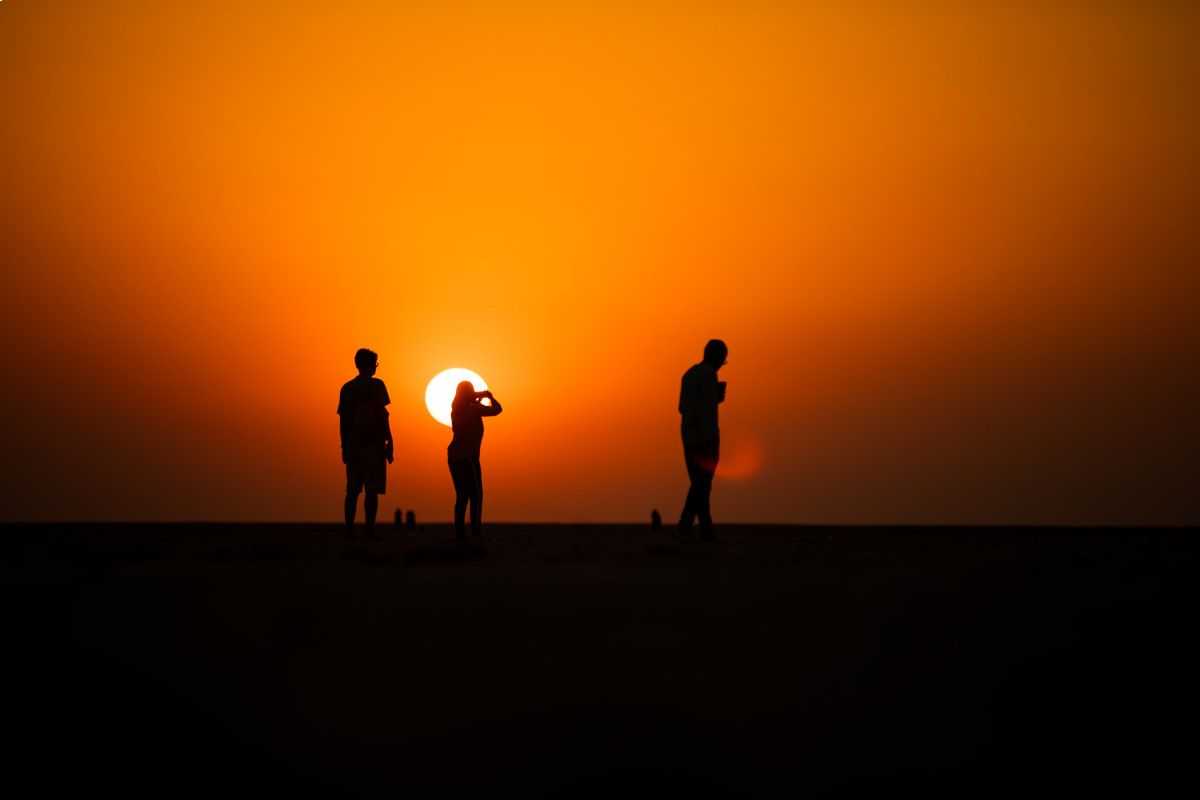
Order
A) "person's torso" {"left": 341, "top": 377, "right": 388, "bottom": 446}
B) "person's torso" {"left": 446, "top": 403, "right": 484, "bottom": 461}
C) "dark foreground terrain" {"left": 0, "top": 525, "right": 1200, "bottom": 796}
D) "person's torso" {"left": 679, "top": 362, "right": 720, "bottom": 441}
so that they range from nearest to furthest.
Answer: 1. "dark foreground terrain" {"left": 0, "top": 525, "right": 1200, "bottom": 796}
2. "person's torso" {"left": 446, "top": 403, "right": 484, "bottom": 461}
3. "person's torso" {"left": 679, "top": 362, "right": 720, "bottom": 441}
4. "person's torso" {"left": 341, "top": 377, "right": 388, "bottom": 446}

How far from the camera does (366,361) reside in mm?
19469

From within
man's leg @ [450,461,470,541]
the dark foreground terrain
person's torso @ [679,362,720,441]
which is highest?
person's torso @ [679,362,720,441]

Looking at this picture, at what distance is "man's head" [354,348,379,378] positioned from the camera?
19.5m

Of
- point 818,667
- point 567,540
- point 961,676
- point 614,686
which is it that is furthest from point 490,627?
point 567,540

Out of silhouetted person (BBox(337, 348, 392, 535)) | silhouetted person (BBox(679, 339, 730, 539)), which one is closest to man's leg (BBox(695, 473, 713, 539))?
silhouetted person (BBox(679, 339, 730, 539))

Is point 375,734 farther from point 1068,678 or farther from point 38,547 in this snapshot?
point 38,547

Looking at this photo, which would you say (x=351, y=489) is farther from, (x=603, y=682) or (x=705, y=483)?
(x=603, y=682)

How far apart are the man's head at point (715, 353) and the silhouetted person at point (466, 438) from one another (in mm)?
2622

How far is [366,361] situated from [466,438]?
2.10 meters

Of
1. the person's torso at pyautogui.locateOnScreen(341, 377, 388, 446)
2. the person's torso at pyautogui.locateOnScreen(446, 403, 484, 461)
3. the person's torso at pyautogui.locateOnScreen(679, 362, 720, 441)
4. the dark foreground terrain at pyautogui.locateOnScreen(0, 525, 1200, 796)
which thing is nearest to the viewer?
the dark foreground terrain at pyautogui.locateOnScreen(0, 525, 1200, 796)

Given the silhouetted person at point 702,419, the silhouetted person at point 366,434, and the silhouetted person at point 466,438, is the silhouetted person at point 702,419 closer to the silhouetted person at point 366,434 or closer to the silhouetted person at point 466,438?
the silhouetted person at point 466,438

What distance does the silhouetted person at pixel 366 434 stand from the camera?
19.6 metres

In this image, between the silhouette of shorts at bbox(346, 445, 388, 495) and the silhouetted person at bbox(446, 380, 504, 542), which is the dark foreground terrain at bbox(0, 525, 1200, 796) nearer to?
the silhouetted person at bbox(446, 380, 504, 542)

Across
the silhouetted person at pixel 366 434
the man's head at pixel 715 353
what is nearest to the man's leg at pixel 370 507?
the silhouetted person at pixel 366 434
